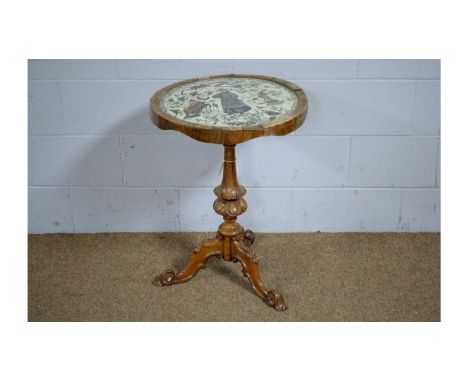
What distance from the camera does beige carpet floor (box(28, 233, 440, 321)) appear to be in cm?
209

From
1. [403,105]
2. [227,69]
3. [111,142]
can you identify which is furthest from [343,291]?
[111,142]

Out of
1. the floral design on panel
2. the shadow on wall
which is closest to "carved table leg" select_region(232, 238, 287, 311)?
the shadow on wall

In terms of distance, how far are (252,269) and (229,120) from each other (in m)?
0.67

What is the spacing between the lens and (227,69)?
2.26 m

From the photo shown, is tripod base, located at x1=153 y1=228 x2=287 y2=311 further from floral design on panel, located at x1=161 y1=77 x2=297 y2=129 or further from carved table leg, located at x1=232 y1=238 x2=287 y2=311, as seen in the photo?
floral design on panel, located at x1=161 y1=77 x2=297 y2=129

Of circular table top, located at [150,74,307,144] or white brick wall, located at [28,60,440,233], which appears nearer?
A: circular table top, located at [150,74,307,144]

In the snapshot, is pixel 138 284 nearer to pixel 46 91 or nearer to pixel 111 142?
pixel 111 142

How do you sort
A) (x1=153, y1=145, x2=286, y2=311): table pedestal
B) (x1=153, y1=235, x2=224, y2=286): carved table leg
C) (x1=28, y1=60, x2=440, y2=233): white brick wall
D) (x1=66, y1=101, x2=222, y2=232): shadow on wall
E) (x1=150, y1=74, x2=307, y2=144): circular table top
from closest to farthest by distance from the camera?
1. (x1=150, y1=74, x2=307, y2=144): circular table top
2. (x1=153, y1=145, x2=286, y2=311): table pedestal
3. (x1=153, y1=235, x2=224, y2=286): carved table leg
4. (x1=28, y1=60, x2=440, y2=233): white brick wall
5. (x1=66, y1=101, x2=222, y2=232): shadow on wall

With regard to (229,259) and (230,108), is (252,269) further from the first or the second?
(230,108)

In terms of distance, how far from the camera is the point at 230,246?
7.09 feet

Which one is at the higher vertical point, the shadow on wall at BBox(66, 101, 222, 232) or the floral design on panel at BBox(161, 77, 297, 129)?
the floral design on panel at BBox(161, 77, 297, 129)

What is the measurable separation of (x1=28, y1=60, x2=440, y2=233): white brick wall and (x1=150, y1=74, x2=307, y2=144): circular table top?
223 mm

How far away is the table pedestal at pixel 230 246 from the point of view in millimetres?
2020

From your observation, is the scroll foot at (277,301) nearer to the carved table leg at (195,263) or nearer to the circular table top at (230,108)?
the carved table leg at (195,263)
